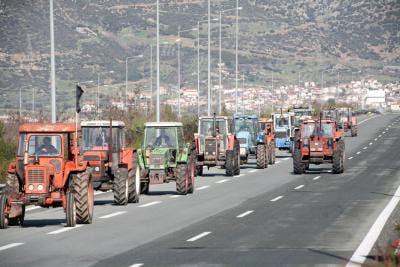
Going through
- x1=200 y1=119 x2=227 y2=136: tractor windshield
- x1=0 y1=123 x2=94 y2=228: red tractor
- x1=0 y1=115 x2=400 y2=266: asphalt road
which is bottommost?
x1=0 y1=115 x2=400 y2=266: asphalt road

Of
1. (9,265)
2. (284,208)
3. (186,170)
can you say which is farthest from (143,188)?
(9,265)

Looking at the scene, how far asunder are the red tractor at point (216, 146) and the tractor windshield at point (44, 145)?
21525 mm

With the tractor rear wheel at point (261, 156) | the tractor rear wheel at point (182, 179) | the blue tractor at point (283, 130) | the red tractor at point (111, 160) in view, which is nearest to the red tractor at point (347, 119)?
the blue tractor at point (283, 130)

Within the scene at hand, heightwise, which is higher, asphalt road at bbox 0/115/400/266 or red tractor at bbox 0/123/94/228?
red tractor at bbox 0/123/94/228

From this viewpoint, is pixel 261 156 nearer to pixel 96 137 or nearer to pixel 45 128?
pixel 96 137

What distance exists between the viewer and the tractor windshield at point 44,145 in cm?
2580

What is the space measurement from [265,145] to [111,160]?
22.7m

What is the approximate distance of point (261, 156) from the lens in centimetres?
5406

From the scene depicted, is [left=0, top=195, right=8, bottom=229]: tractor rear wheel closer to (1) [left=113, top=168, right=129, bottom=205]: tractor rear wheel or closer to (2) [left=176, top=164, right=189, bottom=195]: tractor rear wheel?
(1) [left=113, top=168, right=129, bottom=205]: tractor rear wheel

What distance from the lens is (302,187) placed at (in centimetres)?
4094

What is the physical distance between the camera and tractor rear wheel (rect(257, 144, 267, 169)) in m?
53.6

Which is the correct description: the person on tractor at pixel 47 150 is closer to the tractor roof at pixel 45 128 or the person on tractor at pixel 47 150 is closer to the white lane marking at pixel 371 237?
the tractor roof at pixel 45 128

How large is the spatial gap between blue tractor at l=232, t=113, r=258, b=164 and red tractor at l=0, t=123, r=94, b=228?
27.3 metres

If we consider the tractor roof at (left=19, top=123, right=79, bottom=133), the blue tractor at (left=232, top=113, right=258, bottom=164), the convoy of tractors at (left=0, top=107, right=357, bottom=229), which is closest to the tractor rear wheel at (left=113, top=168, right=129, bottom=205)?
the convoy of tractors at (left=0, top=107, right=357, bottom=229)
